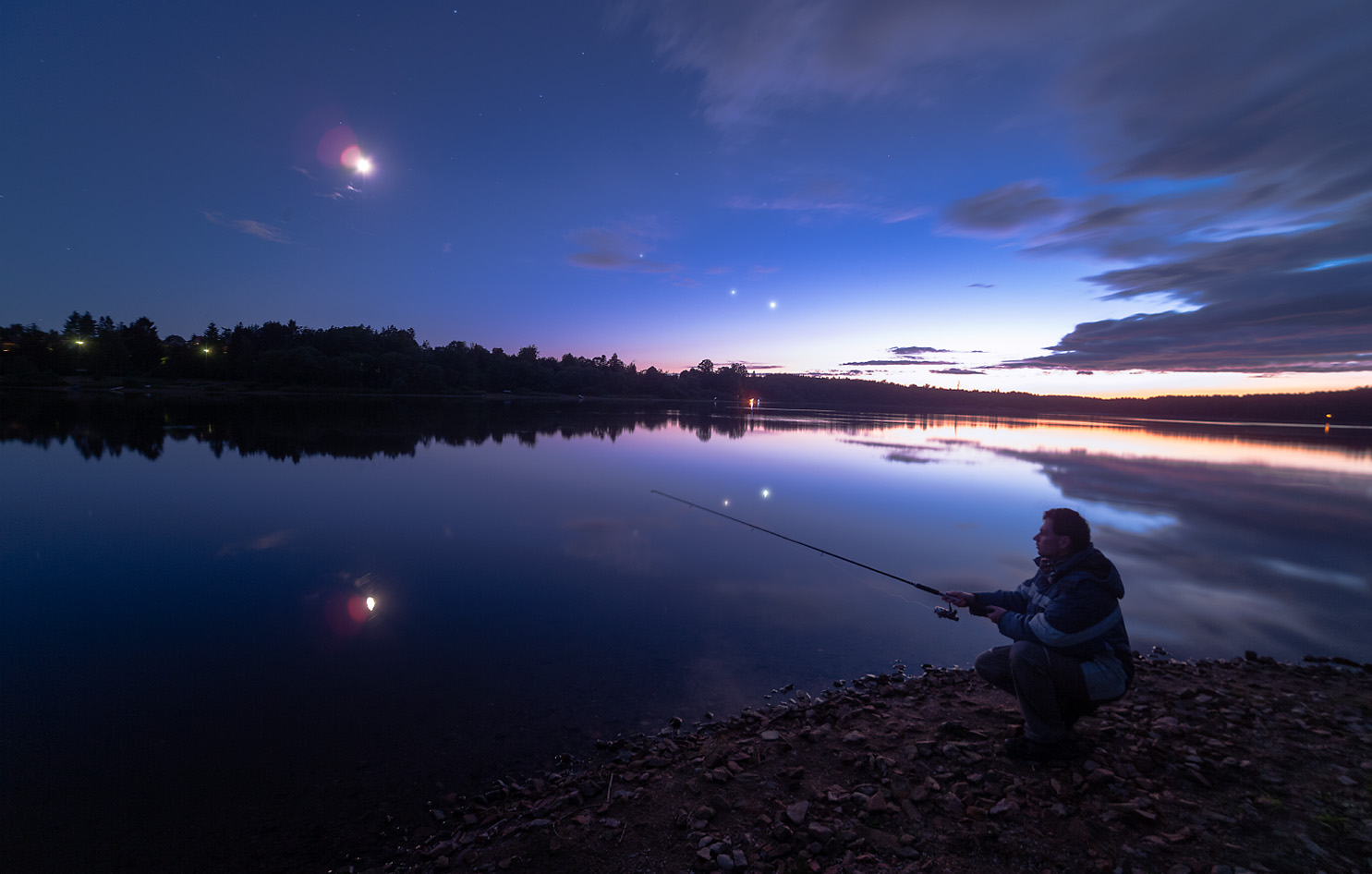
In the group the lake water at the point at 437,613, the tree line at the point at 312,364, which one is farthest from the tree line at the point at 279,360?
the lake water at the point at 437,613

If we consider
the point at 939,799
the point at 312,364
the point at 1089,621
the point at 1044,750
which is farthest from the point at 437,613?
the point at 312,364

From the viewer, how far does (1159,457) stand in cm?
2912

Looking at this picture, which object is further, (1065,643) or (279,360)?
(279,360)

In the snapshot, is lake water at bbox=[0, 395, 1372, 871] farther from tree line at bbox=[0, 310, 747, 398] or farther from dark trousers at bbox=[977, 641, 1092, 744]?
tree line at bbox=[0, 310, 747, 398]

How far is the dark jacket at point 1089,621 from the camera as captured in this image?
394cm

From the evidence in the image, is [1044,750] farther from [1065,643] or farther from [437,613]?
[437,613]

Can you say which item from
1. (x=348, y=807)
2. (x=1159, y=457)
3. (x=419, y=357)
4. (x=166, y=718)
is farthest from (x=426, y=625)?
(x=419, y=357)

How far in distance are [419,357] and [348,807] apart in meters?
119

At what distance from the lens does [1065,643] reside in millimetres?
3992

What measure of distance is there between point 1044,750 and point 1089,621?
1.08 metres

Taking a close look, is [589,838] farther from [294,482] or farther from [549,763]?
[294,482]

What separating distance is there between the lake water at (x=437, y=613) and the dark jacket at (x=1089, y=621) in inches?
103

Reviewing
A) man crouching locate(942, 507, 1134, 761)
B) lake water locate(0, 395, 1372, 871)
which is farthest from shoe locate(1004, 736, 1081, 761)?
lake water locate(0, 395, 1372, 871)

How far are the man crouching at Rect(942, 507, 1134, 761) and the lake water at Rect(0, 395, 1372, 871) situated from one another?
2309mm
